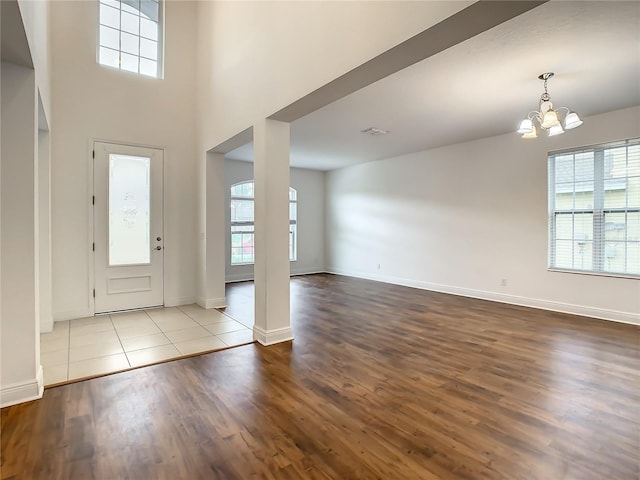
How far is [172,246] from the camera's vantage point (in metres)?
5.09

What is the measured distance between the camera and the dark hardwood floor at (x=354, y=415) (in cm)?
168

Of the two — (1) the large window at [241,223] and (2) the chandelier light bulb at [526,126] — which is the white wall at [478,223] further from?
(1) the large window at [241,223]

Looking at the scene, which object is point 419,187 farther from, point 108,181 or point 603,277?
point 108,181

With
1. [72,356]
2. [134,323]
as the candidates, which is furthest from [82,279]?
[72,356]

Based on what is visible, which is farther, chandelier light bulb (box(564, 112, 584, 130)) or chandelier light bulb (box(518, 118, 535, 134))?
chandelier light bulb (box(518, 118, 535, 134))

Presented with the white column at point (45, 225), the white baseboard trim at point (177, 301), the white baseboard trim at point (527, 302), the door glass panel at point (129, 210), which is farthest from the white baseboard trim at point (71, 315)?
the white baseboard trim at point (527, 302)

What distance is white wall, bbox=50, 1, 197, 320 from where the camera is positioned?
430 cm

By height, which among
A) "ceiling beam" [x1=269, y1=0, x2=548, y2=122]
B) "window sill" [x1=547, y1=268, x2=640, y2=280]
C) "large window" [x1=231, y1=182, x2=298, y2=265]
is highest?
"ceiling beam" [x1=269, y1=0, x2=548, y2=122]

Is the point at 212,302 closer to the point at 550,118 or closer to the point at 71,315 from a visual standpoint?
the point at 71,315

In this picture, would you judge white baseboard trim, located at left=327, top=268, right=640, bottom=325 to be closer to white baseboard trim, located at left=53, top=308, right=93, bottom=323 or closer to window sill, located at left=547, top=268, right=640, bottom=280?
window sill, located at left=547, top=268, right=640, bottom=280

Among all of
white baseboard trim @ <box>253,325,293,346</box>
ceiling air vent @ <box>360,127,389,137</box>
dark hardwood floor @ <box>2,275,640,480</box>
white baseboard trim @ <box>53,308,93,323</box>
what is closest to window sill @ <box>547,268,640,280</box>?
dark hardwood floor @ <box>2,275,640,480</box>

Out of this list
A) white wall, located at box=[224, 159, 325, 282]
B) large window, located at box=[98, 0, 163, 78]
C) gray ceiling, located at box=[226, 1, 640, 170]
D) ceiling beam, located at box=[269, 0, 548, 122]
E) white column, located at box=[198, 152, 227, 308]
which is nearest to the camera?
ceiling beam, located at box=[269, 0, 548, 122]

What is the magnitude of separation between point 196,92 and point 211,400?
4.64 meters

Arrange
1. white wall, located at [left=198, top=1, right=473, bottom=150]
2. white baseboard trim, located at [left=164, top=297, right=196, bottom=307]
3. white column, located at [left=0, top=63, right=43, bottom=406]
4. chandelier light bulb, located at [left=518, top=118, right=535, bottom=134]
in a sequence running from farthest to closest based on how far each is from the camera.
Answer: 1. white baseboard trim, located at [left=164, top=297, right=196, bottom=307]
2. chandelier light bulb, located at [left=518, top=118, right=535, bottom=134]
3. white column, located at [left=0, top=63, right=43, bottom=406]
4. white wall, located at [left=198, top=1, right=473, bottom=150]
